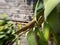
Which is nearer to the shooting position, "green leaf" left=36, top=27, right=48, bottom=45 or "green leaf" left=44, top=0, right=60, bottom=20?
"green leaf" left=44, top=0, right=60, bottom=20

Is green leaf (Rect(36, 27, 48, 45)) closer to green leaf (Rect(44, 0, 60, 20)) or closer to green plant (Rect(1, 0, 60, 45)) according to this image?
green plant (Rect(1, 0, 60, 45))

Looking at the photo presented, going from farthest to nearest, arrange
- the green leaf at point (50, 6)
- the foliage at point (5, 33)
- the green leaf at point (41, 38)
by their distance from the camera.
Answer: the foliage at point (5, 33)
the green leaf at point (41, 38)
the green leaf at point (50, 6)

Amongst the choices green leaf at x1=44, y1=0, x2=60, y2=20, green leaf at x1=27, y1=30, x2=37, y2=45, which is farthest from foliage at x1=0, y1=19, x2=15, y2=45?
green leaf at x1=44, y1=0, x2=60, y2=20

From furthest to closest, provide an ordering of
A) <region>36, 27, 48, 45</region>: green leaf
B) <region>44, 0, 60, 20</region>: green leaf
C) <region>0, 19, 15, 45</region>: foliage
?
<region>0, 19, 15, 45</region>: foliage, <region>36, 27, 48, 45</region>: green leaf, <region>44, 0, 60, 20</region>: green leaf

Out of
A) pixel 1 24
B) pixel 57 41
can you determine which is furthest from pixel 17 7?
pixel 57 41

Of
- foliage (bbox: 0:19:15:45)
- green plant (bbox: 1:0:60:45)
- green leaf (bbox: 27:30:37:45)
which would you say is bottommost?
foliage (bbox: 0:19:15:45)

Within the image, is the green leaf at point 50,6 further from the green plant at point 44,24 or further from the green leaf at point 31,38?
the green leaf at point 31,38

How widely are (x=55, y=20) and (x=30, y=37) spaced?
136mm

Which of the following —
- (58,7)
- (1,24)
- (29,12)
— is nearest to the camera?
(58,7)

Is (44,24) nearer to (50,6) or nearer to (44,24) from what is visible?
(44,24)

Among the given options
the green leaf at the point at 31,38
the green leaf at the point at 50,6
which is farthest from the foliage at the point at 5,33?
the green leaf at the point at 50,6

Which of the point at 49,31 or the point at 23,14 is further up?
the point at 49,31

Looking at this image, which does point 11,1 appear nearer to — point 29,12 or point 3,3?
point 3,3

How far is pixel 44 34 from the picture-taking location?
19.4 inches
